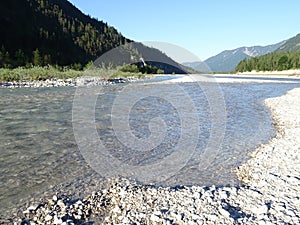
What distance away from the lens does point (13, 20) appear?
9625 centimetres

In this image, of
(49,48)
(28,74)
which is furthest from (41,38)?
(28,74)

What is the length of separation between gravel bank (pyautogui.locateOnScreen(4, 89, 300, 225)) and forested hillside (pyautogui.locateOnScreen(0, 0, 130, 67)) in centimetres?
6018

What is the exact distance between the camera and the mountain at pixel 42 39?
248 feet

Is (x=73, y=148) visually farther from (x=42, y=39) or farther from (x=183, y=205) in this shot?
(x=42, y=39)

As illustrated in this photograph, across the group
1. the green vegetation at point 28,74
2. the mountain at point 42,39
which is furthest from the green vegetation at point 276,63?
the green vegetation at point 28,74

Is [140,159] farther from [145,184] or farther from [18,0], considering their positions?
[18,0]

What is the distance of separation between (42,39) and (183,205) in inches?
4074

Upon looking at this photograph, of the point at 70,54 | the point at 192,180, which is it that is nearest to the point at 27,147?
the point at 192,180

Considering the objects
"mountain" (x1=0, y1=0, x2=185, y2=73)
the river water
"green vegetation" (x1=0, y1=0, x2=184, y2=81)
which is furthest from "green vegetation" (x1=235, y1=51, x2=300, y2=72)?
the river water

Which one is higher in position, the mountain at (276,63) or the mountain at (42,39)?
the mountain at (42,39)

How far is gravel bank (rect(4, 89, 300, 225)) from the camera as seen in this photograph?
513 cm

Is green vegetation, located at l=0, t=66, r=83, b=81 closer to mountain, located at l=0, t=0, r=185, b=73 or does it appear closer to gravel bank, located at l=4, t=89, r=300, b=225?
mountain, located at l=0, t=0, r=185, b=73

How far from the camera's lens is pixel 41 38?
314ft

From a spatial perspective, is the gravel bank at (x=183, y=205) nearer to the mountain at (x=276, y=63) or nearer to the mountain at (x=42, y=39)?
the mountain at (x=42, y=39)
